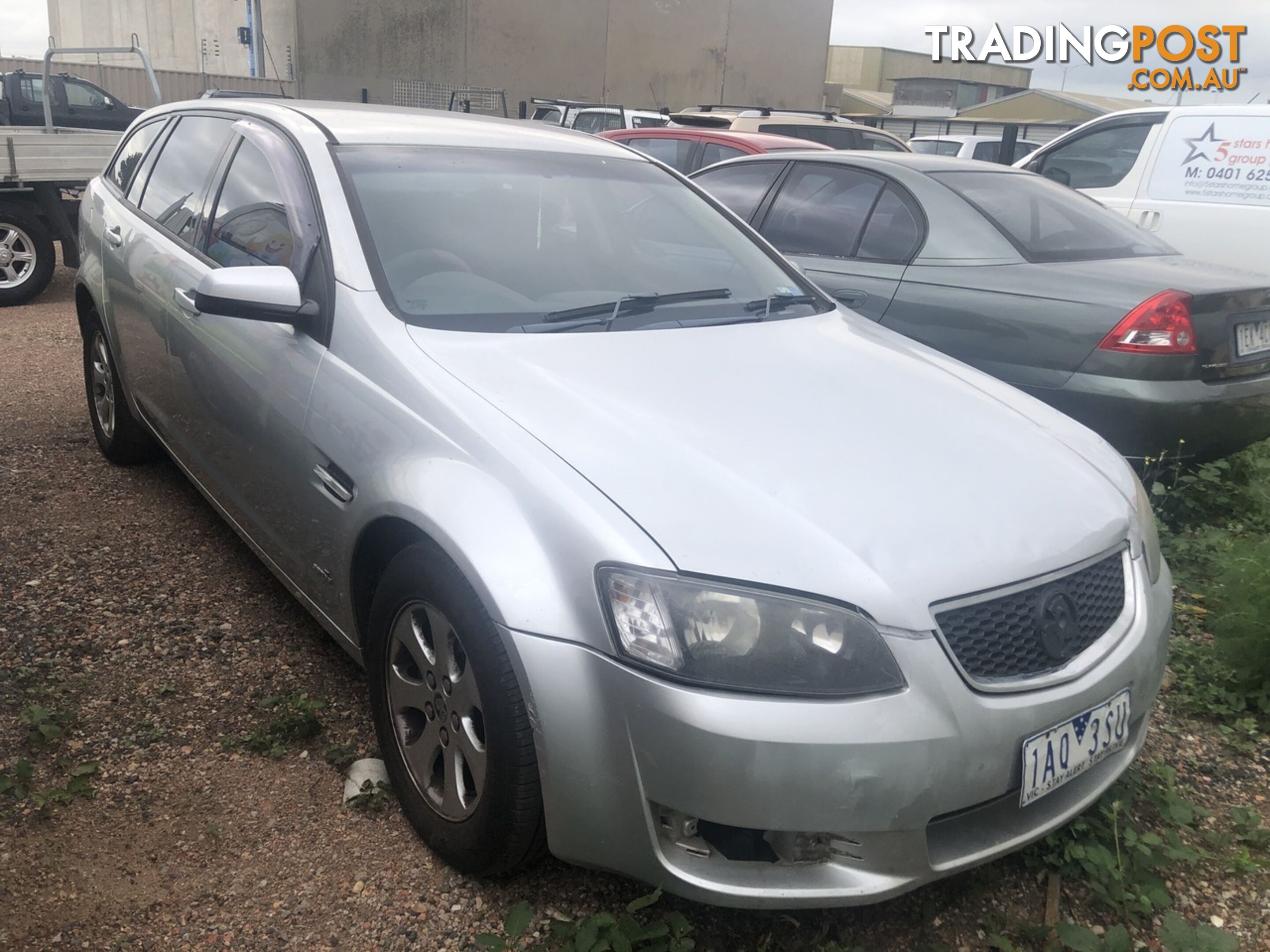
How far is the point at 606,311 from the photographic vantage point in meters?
2.80

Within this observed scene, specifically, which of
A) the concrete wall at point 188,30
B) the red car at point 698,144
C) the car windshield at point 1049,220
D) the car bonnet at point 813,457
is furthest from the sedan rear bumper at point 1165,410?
the concrete wall at point 188,30

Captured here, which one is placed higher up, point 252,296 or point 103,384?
point 252,296

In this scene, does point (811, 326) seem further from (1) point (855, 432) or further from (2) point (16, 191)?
(2) point (16, 191)

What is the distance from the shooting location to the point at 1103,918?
2297mm

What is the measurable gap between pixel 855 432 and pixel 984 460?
0.28 metres

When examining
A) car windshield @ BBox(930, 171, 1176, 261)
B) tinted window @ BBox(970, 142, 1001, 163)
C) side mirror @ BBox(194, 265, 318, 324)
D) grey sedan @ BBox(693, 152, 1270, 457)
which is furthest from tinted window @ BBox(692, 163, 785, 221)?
tinted window @ BBox(970, 142, 1001, 163)

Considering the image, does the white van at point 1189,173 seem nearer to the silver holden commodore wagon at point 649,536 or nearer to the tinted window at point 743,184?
the tinted window at point 743,184

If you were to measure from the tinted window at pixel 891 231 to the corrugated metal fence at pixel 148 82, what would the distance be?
22.9 metres

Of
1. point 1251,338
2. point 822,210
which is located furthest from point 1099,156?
point 1251,338

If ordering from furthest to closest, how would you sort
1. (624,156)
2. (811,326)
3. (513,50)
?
(513,50) < (624,156) < (811,326)

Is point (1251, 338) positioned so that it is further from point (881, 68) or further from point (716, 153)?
point (881, 68)

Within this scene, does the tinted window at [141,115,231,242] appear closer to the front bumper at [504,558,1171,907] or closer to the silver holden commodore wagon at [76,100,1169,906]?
the silver holden commodore wagon at [76,100,1169,906]

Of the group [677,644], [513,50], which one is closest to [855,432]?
[677,644]

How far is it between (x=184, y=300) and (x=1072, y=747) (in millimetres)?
2820
